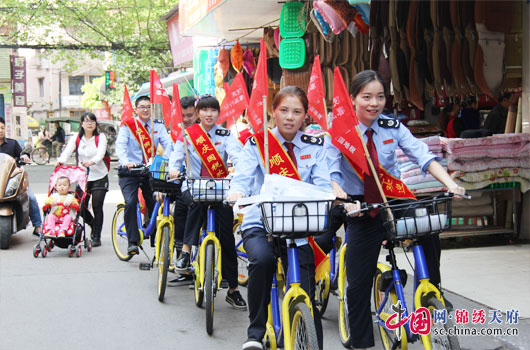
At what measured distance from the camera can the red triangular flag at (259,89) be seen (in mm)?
4750

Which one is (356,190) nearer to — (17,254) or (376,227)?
(376,227)

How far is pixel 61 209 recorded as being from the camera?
919cm

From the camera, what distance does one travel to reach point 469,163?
818cm

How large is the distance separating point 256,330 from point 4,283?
14.1 ft

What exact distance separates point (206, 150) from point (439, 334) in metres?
3.37

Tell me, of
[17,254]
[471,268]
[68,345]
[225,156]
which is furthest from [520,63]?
[17,254]

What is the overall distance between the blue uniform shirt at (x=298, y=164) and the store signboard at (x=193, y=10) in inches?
265

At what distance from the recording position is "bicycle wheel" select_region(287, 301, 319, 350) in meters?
3.55

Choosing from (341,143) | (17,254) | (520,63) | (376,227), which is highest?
(520,63)

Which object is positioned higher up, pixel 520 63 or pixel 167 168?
pixel 520 63

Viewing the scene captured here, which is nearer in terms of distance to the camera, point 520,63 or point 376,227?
point 376,227

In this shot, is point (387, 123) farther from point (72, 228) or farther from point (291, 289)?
point (72, 228)

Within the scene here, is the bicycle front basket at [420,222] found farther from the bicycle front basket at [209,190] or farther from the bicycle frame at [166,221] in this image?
the bicycle frame at [166,221]

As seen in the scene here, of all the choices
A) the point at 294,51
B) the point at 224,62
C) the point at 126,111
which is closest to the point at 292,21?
the point at 294,51
